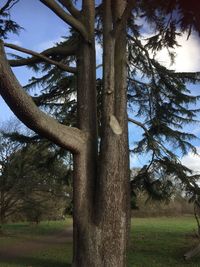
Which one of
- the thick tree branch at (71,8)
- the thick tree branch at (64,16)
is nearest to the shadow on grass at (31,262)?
the thick tree branch at (64,16)

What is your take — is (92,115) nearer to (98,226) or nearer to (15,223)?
(98,226)

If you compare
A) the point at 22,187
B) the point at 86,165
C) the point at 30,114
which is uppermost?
the point at 22,187

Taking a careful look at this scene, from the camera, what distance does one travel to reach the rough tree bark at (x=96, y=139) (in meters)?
11.0

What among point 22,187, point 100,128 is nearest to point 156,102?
point 100,128

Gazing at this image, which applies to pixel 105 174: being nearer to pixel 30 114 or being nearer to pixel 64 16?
pixel 30 114

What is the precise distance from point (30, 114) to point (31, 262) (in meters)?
5.38

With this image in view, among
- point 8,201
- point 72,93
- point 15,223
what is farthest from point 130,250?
point 15,223

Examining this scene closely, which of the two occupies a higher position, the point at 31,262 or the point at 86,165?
the point at 86,165

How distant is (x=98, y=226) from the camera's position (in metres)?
11.2

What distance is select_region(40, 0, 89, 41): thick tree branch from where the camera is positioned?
12621mm

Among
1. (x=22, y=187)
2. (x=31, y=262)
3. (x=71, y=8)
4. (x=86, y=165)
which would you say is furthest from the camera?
(x=22, y=187)

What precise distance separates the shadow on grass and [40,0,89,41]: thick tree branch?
5949mm

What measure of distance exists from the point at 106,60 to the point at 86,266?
4825 mm

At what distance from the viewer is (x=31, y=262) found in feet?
46.6
